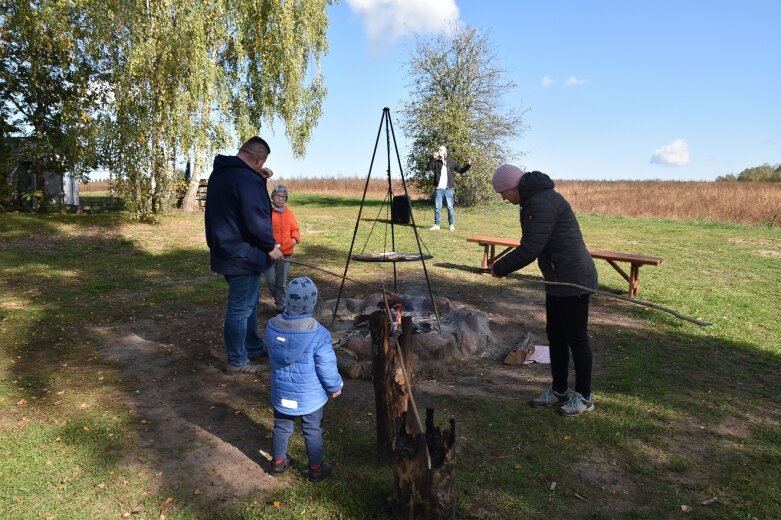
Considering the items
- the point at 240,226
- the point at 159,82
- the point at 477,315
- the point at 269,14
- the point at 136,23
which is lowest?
the point at 477,315

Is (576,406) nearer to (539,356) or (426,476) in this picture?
(539,356)

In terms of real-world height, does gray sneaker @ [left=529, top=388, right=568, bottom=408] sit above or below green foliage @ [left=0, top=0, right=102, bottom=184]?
below

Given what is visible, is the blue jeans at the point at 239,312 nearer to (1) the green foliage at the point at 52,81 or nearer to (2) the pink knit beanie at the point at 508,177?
(2) the pink knit beanie at the point at 508,177

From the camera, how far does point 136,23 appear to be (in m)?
14.2

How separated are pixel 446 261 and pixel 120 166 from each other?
367 inches

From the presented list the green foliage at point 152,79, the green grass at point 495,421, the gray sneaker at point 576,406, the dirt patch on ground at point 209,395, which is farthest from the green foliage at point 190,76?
the gray sneaker at point 576,406

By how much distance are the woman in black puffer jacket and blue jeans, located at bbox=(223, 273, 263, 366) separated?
2186 mm

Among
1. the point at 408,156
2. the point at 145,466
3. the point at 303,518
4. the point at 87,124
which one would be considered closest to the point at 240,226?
the point at 145,466

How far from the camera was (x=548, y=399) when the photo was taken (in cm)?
452

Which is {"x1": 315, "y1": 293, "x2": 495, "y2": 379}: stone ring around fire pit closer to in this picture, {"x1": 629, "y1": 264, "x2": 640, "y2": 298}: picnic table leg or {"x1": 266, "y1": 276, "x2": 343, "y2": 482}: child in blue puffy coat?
{"x1": 266, "y1": 276, "x2": 343, "y2": 482}: child in blue puffy coat

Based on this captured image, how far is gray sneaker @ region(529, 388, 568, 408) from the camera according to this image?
4.50 metres

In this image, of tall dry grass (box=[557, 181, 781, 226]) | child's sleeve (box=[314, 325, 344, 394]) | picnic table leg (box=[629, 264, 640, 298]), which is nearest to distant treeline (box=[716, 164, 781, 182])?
tall dry grass (box=[557, 181, 781, 226])

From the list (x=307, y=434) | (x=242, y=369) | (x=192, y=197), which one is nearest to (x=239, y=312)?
(x=242, y=369)

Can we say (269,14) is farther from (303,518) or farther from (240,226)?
(303,518)
